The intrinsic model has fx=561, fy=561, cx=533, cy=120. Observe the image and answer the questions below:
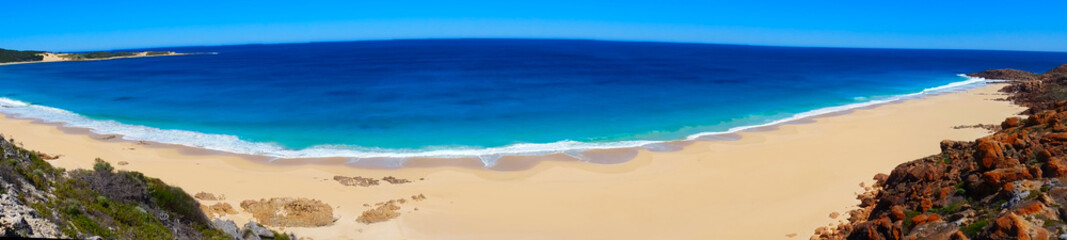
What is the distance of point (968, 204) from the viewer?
11578 mm

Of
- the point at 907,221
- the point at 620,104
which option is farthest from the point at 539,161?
the point at 620,104

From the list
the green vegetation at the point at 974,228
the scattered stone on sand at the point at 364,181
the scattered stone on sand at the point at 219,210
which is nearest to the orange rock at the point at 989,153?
the green vegetation at the point at 974,228

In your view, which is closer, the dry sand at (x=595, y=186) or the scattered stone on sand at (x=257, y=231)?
the scattered stone on sand at (x=257, y=231)

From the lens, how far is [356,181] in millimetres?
19797

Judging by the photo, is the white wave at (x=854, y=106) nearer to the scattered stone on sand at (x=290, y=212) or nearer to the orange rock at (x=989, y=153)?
the orange rock at (x=989, y=153)

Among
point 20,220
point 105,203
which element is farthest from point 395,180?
point 20,220

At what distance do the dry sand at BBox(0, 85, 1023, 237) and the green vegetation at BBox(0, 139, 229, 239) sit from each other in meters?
4.20

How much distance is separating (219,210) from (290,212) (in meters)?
2.11

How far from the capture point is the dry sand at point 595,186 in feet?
50.6

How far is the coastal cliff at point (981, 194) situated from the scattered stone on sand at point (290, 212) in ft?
42.6

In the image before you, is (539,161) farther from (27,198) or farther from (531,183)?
(27,198)

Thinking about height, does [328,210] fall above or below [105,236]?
below

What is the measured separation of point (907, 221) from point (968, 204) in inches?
45.2

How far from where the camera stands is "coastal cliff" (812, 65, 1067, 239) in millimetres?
9602
